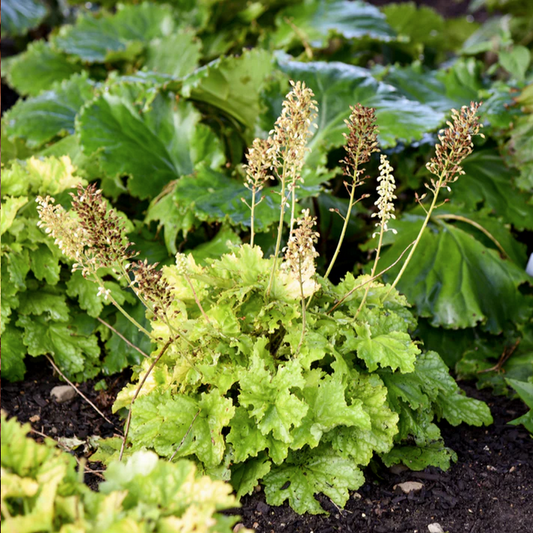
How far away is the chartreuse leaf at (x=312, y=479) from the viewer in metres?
1.73

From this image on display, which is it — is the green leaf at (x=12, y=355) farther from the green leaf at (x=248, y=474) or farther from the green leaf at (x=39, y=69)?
the green leaf at (x=39, y=69)

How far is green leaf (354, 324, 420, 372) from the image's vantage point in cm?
176

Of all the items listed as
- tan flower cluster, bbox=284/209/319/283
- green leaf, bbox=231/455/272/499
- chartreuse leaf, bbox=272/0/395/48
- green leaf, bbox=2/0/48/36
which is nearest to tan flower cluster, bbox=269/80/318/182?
tan flower cluster, bbox=284/209/319/283

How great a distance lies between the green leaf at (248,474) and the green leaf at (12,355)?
967 millimetres

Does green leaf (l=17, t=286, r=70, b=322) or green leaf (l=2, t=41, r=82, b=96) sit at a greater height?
green leaf (l=2, t=41, r=82, b=96)

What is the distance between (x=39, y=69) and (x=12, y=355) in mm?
2289

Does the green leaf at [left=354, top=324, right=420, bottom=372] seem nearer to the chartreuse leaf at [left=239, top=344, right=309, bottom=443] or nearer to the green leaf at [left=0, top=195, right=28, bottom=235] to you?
the chartreuse leaf at [left=239, top=344, right=309, bottom=443]

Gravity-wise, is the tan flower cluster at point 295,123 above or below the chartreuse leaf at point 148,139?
above

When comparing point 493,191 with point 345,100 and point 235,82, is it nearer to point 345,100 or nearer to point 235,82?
point 345,100

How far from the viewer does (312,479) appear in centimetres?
177

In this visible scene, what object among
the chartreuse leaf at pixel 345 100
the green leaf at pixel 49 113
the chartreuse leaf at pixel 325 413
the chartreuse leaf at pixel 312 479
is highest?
the chartreuse leaf at pixel 345 100

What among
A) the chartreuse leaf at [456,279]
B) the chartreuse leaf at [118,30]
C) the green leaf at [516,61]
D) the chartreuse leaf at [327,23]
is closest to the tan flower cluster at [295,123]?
the chartreuse leaf at [456,279]

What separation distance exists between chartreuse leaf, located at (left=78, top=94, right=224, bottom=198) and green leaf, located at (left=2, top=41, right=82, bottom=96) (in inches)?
50.2

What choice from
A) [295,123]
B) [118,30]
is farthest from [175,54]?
[295,123]
